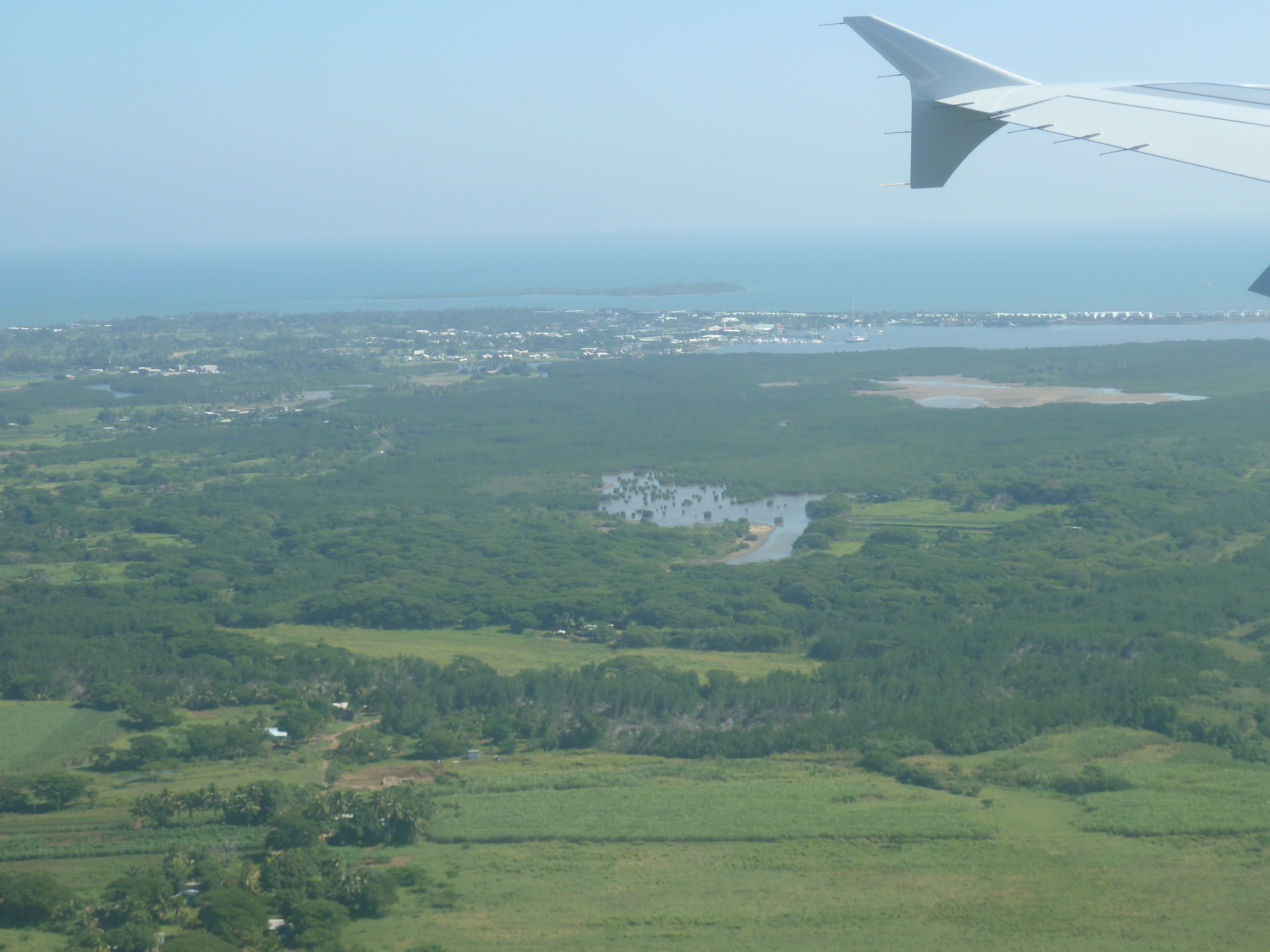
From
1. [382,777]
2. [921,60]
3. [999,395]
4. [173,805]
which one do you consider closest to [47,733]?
[173,805]

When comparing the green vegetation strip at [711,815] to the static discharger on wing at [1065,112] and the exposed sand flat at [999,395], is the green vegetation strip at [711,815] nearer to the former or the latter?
the static discharger on wing at [1065,112]

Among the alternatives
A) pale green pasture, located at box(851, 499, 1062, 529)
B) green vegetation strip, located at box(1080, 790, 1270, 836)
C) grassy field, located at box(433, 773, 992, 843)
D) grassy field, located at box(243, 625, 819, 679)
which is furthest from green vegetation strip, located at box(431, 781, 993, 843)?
pale green pasture, located at box(851, 499, 1062, 529)

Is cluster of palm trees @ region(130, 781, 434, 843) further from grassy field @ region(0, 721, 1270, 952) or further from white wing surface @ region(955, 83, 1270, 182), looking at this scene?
white wing surface @ region(955, 83, 1270, 182)

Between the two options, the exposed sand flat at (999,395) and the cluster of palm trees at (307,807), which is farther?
the exposed sand flat at (999,395)

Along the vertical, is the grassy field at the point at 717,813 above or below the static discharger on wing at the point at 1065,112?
below

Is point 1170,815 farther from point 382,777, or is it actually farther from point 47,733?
point 47,733

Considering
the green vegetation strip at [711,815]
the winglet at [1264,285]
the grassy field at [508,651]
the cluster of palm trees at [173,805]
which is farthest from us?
the grassy field at [508,651]

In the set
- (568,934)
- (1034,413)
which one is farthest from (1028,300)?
(568,934)

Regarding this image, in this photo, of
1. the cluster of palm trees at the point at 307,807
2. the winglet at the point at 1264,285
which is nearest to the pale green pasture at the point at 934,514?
the cluster of palm trees at the point at 307,807
